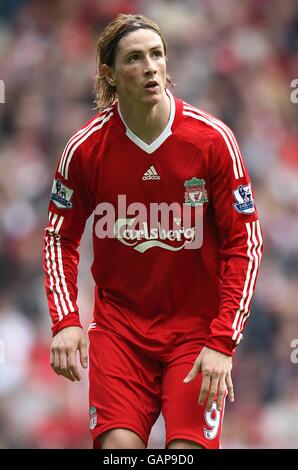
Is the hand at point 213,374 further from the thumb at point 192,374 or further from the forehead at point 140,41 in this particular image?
the forehead at point 140,41

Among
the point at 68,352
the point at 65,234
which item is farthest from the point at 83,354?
the point at 65,234

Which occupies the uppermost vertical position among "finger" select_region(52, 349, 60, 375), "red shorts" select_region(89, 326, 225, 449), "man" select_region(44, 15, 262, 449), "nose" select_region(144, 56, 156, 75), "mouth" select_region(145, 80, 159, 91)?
"nose" select_region(144, 56, 156, 75)

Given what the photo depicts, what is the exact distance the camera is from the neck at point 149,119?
5344mm

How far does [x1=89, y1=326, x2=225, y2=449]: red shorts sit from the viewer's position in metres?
5.12

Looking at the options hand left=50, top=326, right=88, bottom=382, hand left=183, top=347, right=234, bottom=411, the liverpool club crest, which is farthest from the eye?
hand left=183, top=347, right=234, bottom=411

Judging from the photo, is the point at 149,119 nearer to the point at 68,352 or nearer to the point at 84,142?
the point at 84,142

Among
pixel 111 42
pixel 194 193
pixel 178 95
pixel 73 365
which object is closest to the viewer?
pixel 73 365

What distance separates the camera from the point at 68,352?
5203 mm

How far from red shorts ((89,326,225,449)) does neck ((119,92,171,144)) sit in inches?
35.7

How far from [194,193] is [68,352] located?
88 centimetres

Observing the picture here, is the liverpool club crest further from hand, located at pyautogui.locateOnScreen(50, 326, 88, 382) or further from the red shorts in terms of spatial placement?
hand, located at pyautogui.locateOnScreen(50, 326, 88, 382)

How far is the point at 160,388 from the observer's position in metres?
5.34

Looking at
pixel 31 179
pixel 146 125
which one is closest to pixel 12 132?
pixel 31 179
